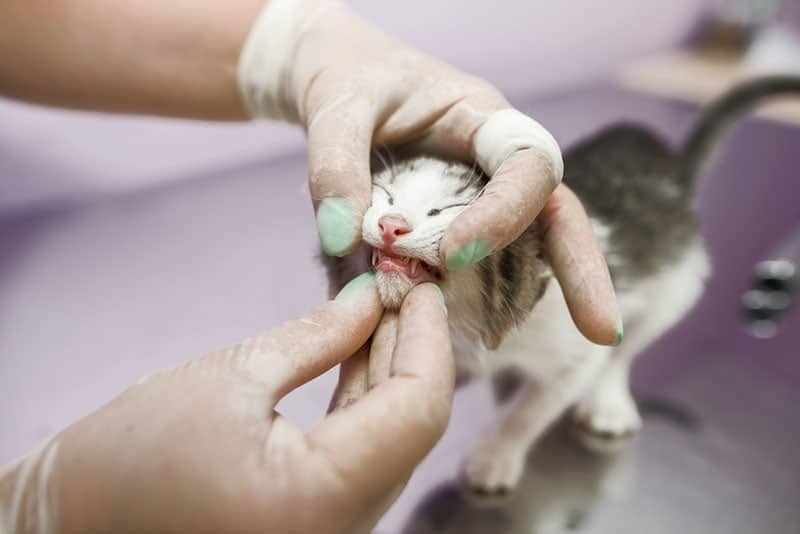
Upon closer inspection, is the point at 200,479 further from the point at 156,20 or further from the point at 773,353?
the point at 773,353

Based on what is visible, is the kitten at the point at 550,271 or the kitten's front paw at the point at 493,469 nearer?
the kitten at the point at 550,271

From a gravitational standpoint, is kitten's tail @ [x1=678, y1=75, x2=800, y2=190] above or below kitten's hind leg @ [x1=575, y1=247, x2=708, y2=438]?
above

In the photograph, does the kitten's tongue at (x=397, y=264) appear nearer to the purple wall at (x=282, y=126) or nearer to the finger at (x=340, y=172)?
the finger at (x=340, y=172)

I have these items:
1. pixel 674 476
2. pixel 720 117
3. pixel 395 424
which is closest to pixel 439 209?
pixel 395 424

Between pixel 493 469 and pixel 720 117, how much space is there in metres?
0.76

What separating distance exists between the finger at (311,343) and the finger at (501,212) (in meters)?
0.09

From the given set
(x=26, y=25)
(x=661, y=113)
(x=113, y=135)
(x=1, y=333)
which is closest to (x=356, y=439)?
(x=1, y=333)

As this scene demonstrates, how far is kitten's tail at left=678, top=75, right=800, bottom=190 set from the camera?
3.92 feet

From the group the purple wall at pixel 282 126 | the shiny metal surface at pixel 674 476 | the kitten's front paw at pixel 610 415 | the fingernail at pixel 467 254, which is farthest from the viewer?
the purple wall at pixel 282 126

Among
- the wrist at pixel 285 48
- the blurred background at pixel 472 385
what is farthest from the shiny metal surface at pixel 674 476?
the wrist at pixel 285 48

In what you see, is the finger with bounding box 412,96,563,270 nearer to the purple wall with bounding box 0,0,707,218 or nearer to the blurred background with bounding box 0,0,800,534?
the blurred background with bounding box 0,0,800,534

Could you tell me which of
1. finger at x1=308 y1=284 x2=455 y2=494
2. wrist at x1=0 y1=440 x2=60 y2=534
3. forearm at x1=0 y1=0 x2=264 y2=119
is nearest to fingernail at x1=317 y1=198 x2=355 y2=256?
finger at x1=308 y1=284 x2=455 y2=494

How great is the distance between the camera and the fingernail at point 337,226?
1.96ft

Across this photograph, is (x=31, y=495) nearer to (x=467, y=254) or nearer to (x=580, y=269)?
(x=467, y=254)
